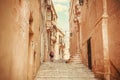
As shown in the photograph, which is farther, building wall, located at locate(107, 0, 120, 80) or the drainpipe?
the drainpipe

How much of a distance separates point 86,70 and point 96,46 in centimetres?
225

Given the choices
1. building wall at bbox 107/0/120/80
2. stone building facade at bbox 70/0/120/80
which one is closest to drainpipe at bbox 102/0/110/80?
stone building facade at bbox 70/0/120/80

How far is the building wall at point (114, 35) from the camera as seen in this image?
8594 mm

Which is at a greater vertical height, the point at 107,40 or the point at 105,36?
the point at 105,36

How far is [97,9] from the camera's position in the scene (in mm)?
11797

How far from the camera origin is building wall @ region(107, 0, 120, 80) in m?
8.59

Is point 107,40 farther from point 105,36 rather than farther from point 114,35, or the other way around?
point 114,35

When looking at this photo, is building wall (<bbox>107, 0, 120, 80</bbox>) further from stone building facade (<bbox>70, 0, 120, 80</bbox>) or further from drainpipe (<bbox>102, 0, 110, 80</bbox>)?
drainpipe (<bbox>102, 0, 110, 80</bbox>)

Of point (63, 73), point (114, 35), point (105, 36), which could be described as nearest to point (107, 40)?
point (105, 36)

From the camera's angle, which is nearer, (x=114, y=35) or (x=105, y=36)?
(x=114, y=35)

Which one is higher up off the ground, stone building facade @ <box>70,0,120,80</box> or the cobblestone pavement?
stone building facade @ <box>70,0,120,80</box>

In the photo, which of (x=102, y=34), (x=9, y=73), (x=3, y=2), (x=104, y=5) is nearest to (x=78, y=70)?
(x=102, y=34)

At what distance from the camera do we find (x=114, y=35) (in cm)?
917

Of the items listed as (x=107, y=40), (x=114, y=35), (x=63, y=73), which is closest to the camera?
(x=114, y=35)
